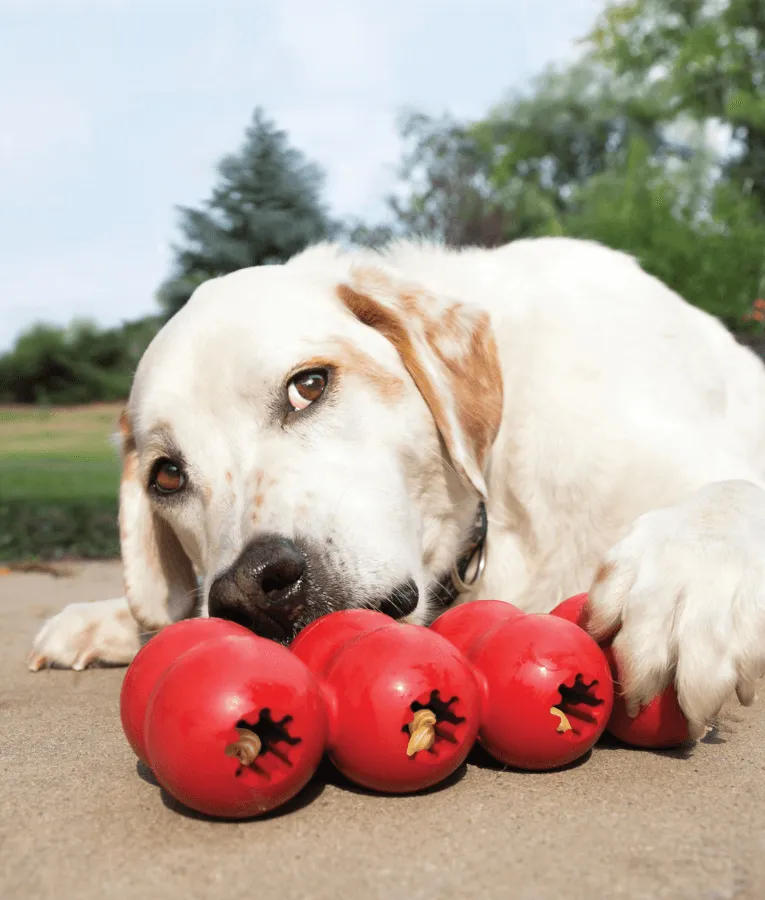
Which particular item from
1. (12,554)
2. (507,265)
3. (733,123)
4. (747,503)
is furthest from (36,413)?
(733,123)

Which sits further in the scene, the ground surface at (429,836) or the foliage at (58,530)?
the foliage at (58,530)

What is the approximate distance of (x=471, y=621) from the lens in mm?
2105

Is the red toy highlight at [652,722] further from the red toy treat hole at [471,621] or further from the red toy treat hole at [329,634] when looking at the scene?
the red toy treat hole at [329,634]

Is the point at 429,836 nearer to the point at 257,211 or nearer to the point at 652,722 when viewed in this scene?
the point at 652,722

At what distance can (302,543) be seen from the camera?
2.30 m

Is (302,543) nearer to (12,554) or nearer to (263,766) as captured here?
(263,766)

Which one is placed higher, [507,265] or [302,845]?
[507,265]

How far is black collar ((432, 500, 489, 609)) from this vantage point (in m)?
3.11

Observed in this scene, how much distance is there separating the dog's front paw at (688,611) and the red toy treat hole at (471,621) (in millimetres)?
197

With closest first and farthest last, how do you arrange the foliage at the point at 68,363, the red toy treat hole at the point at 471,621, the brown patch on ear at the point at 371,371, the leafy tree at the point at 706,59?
the red toy treat hole at the point at 471,621 → the brown patch on ear at the point at 371,371 → the foliage at the point at 68,363 → the leafy tree at the point at 706,59

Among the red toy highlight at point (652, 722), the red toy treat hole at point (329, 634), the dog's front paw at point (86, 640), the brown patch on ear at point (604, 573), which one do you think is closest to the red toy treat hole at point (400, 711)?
the red toy treat hole at point (329, 634)

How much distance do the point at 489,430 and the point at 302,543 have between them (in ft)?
2.98

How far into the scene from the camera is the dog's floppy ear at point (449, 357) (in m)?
2.92

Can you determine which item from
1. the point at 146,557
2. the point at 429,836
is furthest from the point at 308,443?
the point at 429,836
